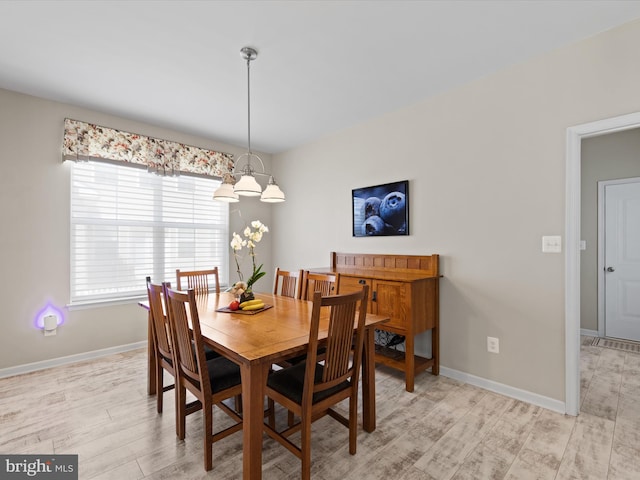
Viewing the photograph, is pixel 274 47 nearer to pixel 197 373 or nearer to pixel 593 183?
pixel 197 373

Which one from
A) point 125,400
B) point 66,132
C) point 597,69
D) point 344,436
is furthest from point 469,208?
point 66,132

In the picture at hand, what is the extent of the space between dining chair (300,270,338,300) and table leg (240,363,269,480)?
1.11m

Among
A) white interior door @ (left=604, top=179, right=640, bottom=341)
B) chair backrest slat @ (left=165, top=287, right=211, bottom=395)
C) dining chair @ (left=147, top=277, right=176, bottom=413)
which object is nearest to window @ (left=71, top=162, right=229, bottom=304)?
dining chair @ (left=147, top=277, right=176, bottom=413)

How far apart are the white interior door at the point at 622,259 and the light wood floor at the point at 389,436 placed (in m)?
1.45

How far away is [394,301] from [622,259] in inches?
129

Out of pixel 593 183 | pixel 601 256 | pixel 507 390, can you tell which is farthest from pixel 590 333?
pixel 507 390

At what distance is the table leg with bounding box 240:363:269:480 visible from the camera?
1.48 metres

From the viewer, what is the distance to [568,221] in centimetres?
225

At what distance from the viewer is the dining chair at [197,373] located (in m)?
1.70

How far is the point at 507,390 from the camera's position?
2.55m

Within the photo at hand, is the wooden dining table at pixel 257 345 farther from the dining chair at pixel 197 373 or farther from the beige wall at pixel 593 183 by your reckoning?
the beige wall at pixel 593 183

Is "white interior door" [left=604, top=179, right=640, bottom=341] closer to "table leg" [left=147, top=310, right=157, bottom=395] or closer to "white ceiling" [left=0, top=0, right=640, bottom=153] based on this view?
"white ceiling" [left=0, top=0, right=640, bottom=153]

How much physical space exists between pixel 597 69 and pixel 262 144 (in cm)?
359

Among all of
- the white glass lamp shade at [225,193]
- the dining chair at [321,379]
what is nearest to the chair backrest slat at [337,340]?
the dining chair at [321,379]
